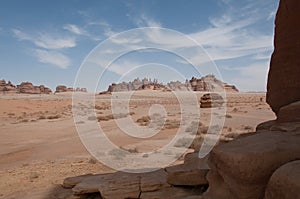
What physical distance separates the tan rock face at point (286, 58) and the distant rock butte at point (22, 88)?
119 m

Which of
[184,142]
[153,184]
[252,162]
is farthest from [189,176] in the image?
[184,142]

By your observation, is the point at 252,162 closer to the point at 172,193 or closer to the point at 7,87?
the point at 172,193

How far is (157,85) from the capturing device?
→ 11462cm

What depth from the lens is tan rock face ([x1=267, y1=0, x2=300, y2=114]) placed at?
663cm

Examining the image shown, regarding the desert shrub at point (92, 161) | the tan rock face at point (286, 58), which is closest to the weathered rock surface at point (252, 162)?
the tan rock face at point (286, 58)

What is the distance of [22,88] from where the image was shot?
11894 centimetres

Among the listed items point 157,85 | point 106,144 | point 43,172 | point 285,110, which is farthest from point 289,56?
point 157,85

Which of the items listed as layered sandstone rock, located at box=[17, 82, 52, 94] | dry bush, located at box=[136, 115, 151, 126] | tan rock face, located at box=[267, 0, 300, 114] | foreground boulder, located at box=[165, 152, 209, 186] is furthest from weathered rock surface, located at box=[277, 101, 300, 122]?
layered sandstone rock, located at box=[17, 82, 52, 94]

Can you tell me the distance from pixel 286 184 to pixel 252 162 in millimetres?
665

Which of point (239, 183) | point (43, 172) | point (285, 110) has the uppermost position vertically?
point (285, 110)

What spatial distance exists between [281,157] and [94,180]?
4781mm

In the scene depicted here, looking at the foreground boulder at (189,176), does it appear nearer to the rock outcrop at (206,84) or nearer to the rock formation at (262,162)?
the rock formation at (262,162)

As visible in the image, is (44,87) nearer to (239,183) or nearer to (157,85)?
(157,85)

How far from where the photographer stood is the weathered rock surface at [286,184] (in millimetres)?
2990
